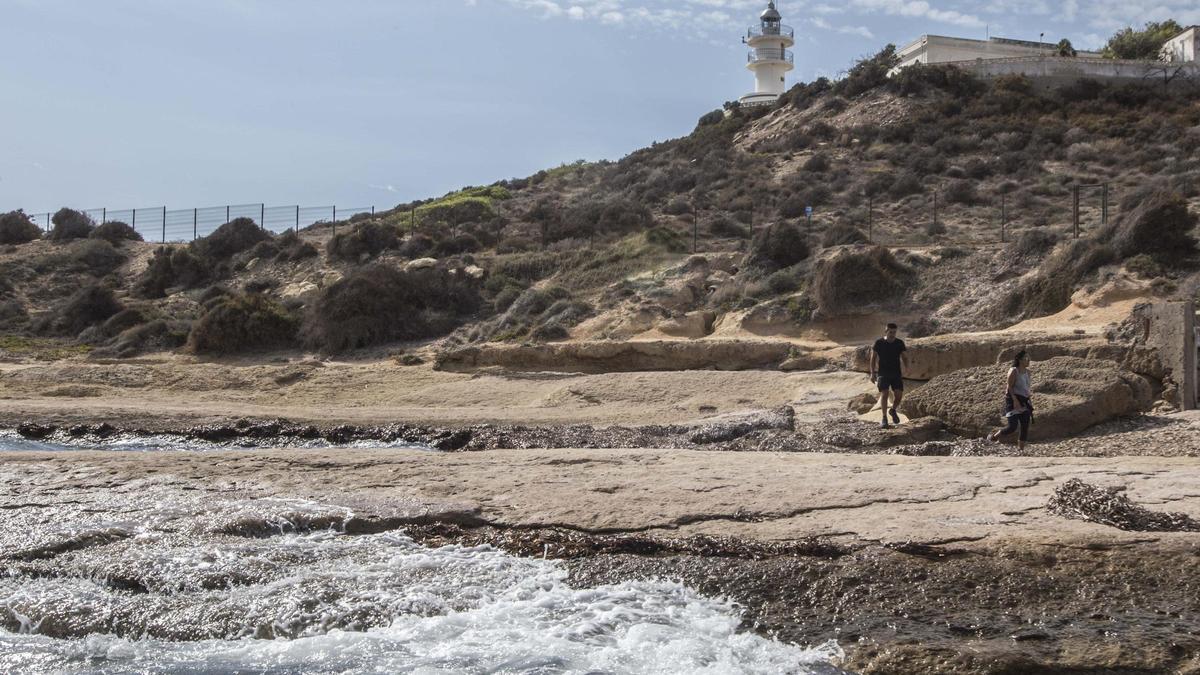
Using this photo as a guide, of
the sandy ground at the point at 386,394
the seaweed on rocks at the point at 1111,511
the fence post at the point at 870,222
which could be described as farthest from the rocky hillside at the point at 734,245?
the seaweed on rocks at the point at 1111,511

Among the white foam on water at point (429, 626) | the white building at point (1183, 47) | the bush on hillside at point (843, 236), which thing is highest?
the white building at point (1183, 47)

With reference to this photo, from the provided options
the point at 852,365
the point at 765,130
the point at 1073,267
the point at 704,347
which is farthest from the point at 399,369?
the point at 765,130

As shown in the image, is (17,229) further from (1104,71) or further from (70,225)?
(1104,71)

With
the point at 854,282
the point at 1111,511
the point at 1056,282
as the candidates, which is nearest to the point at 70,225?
the point at 854,282

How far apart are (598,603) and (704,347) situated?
14327 millimetres

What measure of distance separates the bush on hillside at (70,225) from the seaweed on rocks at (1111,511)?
143ft

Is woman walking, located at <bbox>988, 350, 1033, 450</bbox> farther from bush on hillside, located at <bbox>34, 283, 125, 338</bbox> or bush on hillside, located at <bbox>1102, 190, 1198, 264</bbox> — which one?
bush on hillside, located at <bbox>34, 283, 125, 338</bbox>

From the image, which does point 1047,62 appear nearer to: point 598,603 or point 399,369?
point 399,369

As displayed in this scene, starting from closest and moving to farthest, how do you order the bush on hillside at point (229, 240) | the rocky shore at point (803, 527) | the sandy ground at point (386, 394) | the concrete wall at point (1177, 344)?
the rocky shore at point (803, 527)
the concrete wall at point (1177, 344)
the sandy ground at point (386, 394)
the bush on hillside at point (229, 240)

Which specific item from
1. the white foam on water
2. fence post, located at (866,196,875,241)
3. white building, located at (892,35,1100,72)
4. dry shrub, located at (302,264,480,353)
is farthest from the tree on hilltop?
the white foam on water

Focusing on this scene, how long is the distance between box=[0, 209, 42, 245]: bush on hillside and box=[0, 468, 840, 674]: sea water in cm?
4053

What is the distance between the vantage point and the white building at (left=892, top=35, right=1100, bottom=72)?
47.9 meters

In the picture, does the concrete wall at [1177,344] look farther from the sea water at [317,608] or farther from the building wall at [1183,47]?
the building wall at [1183,47]

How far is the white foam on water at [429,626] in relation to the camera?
18.8ft
